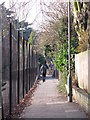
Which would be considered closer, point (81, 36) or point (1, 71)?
point (1, 71)

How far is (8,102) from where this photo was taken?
11.0m

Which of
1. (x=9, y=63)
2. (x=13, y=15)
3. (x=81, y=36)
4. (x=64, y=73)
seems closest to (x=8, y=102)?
(x=9, y=63)

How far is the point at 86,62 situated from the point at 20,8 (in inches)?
205

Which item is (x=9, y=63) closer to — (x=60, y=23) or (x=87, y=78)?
(x=87, y=78)

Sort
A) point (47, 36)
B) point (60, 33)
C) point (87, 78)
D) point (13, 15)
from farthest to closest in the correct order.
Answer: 1. point (47, 36)
2. point (60, 33)
3. point (13, 15)
4. point (87, 78)

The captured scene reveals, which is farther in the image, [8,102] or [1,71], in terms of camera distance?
[8,102]

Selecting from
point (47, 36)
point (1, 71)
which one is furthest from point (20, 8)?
point (47, 36)

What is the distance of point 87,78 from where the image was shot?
47.8 ft

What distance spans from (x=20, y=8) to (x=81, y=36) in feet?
12.3

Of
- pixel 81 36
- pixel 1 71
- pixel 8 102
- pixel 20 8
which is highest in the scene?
pixel 20 8

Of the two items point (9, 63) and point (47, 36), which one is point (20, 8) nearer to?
point (9, 63)

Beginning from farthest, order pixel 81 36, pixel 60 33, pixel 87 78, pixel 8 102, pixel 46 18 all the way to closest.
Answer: pixel 46 18, pixel 60 33, pixel 81 36, pixel 87 78, pixel 8 102

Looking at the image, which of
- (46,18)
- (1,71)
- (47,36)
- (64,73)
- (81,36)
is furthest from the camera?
(47,36)

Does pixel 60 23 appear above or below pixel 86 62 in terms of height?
above
